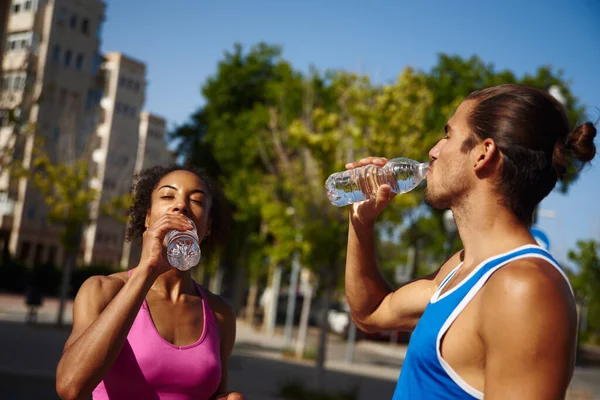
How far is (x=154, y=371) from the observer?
290 centimetres

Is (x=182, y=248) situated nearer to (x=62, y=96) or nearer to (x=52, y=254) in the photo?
(x=62, y=96)

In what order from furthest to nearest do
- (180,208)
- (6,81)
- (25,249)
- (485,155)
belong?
(25,249)
(6,81)
(180,208)
(485,155)

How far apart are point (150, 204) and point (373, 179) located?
110cm

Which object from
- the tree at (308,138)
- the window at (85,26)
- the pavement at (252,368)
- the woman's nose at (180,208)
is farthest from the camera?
the window at (85,26)

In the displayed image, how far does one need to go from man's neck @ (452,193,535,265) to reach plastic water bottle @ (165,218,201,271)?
0.97 meters

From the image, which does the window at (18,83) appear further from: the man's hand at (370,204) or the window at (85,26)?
the window at (85,26)

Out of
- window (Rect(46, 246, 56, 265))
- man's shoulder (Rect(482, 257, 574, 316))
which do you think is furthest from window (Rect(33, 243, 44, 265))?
man's shoulder (Rect(482, 257, 574, 316))

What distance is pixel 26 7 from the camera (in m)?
62.8

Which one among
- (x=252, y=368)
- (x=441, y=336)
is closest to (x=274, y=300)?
(x=252, y=368)

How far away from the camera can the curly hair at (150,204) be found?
3.54 meters

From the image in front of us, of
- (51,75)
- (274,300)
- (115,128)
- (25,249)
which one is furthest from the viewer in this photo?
(115,128)

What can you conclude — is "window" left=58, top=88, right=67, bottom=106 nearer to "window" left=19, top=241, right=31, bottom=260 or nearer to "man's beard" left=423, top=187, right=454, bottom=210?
"window" left=19, top=241, right=31, bottom=260

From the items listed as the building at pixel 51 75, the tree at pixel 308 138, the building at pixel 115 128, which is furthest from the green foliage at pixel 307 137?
the building at pixel 115 128

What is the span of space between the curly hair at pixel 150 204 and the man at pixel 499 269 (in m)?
1.49
